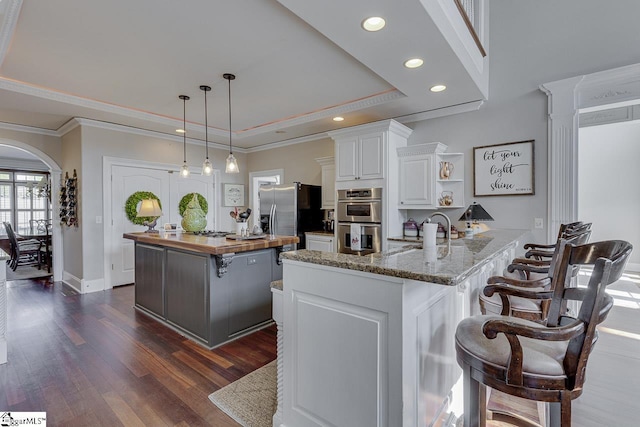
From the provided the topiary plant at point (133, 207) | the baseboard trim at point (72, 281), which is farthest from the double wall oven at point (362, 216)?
the baseboard trim at point (72, 281)

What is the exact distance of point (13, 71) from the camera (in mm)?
3281

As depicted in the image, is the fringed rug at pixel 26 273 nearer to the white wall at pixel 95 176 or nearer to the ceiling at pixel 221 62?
the white wall at pixel 95 176

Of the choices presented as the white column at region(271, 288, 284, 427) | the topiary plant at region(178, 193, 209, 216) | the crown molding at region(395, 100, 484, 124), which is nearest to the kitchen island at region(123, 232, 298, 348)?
the white column at region(271, 288, 284, 427)

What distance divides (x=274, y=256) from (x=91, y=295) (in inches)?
125

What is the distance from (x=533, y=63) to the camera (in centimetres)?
359

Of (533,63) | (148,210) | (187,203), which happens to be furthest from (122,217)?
(533,63)

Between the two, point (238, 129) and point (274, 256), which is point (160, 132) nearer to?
point (238, 129)

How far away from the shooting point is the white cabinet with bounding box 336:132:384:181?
4133mm

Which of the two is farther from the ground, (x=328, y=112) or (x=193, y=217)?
(x=328, y=112)

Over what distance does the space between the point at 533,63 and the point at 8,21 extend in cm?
503

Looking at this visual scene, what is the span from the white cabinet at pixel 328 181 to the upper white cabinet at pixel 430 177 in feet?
4.50

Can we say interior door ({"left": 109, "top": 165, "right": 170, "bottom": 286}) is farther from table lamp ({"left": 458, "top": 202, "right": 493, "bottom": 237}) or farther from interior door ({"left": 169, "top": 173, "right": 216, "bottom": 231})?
table lamp ({"left": 458, "top": 202, "right": 493, "bottom": 237})

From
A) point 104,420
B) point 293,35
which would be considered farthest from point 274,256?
point 293,35

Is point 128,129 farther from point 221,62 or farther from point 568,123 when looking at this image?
point 568,123
